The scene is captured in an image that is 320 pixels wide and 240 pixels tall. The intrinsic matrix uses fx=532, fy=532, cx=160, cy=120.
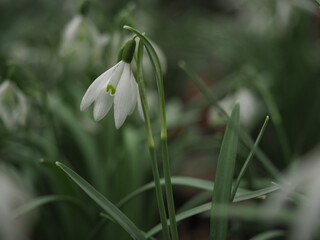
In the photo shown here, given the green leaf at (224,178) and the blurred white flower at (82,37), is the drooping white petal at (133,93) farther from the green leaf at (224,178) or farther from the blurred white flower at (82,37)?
the blurred white flower at (82,37)

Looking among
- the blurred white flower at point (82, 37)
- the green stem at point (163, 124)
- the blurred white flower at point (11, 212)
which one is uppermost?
the blurred white flower at point (82, 37)

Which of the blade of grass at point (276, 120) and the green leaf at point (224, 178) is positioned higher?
the blade of grass at point (276, 120)

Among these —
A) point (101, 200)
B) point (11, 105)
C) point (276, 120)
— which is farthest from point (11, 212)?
point (276, 120)

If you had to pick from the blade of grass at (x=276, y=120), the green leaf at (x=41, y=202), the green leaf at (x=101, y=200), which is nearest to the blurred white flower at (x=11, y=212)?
the green leaf at (x=41, y=202)

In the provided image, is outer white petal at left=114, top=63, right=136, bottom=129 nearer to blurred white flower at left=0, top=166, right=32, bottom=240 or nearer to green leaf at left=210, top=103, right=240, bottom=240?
green leaf at left=210, top=103, right=240, bottom=240

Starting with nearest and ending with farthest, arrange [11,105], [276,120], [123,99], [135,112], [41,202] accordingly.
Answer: [123,99] < [41,202] < [11,105] < [276,120] < [135,112]

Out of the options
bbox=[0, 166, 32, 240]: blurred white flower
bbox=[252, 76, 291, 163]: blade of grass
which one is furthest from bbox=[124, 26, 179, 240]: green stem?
bbox=[252, 76, 291, 163]: blade of grass

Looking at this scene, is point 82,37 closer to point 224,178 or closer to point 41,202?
point 41,202
